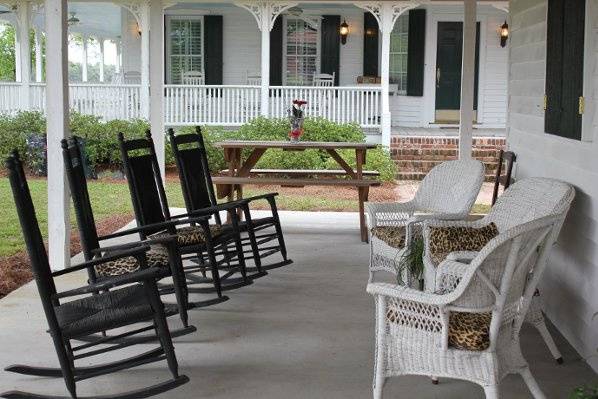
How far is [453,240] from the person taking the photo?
582 centimetres

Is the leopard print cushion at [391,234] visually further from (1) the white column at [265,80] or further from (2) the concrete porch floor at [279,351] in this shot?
(1) the white column at [265,80]

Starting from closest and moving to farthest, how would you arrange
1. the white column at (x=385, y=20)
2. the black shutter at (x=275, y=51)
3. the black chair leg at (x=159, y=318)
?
the black chair leg at (x=159, y=318)
the white column at (x=385, y=20)
the black shutter at (x=275, y=51)

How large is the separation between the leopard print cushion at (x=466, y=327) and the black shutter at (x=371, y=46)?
49.9ft

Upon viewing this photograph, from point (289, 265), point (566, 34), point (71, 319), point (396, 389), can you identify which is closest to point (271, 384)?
point (396, 389)

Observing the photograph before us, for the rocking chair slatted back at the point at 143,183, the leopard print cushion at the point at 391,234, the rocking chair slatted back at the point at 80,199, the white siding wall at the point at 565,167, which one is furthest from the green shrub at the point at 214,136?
the rocking chair slatted back at the point at 80,199

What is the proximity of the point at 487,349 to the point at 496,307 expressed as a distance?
0.58ft

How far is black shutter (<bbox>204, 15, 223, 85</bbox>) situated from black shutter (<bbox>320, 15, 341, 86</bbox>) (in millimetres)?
1958

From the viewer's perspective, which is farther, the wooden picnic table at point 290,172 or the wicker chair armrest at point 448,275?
the wooden picnic table at point 290,172

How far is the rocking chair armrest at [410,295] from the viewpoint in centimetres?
425

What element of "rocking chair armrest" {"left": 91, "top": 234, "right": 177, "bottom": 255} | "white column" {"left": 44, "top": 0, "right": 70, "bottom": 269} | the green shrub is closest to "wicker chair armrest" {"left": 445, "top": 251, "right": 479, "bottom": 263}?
"rocking chair armrest" {"left": 91, "top": 234, "right": 177, "bottom": 255}

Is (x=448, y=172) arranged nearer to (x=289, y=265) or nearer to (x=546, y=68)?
(x=546, y=68)

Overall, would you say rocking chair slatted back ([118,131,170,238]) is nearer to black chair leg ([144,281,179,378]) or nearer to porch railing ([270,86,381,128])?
→ black chair leg ([144,281,179,378])

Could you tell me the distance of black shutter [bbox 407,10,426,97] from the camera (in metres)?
18.8

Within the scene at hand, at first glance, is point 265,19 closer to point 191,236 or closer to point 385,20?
point 385,20
